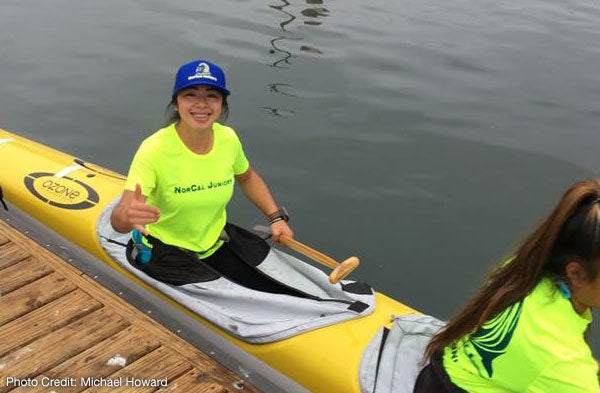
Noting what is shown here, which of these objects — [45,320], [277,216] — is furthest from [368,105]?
[45,320]

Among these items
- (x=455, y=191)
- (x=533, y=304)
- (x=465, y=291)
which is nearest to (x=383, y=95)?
(x=455, y=191)

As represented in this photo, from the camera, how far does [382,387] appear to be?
2.47m

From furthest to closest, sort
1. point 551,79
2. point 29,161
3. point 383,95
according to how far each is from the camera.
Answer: point 551,79, point 383,95, point 29,161

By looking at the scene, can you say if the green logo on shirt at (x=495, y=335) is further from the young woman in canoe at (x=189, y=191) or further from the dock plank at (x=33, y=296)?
the dock plank at (x=33, y=296)

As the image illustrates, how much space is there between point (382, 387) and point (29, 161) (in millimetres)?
3288

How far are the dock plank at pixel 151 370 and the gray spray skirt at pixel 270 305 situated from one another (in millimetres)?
283

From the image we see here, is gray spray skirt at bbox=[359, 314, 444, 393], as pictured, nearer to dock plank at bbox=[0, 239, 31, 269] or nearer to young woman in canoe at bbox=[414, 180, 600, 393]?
young woman in canoe at bbox=[414, 180, 600, 393]

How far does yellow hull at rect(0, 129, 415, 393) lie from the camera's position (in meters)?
2.74

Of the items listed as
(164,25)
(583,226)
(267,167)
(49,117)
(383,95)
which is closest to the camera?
(583,226)

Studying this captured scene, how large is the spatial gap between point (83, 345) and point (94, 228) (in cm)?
95

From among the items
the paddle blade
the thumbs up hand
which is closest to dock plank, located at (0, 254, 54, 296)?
the thumbs up hand

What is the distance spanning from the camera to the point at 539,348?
5.59ft

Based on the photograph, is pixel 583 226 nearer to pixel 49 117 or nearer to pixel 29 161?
pixel 29 161

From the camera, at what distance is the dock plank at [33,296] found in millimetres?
2979
